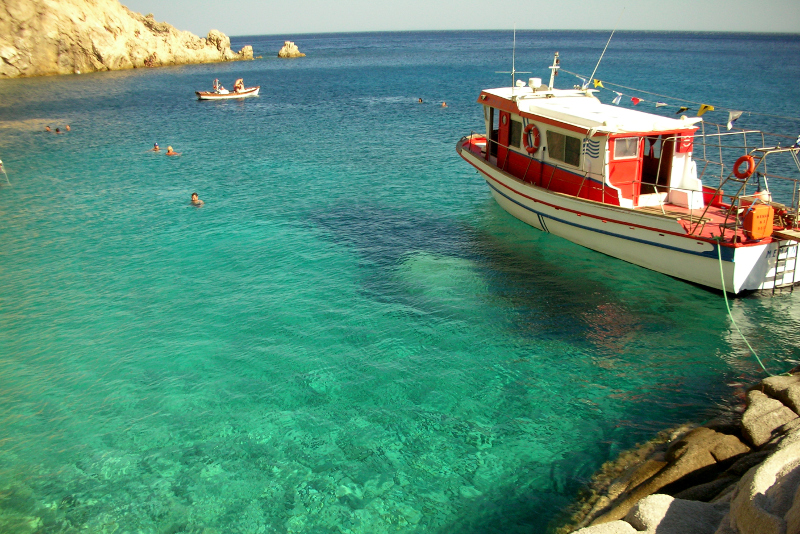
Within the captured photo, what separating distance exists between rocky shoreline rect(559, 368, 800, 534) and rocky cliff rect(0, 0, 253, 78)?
3253 inches

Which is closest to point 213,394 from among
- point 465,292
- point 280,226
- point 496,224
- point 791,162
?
point 465,292

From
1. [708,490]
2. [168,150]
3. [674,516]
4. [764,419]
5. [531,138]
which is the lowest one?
[708,490]

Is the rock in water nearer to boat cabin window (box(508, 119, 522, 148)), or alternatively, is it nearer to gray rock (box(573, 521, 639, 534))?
boat cabin window (box(508, 119, 522, 148))

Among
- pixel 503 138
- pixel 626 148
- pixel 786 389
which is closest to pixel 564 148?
pixel 626 148

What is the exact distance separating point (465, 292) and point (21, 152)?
29739 millimetres

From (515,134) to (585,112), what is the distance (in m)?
2.58

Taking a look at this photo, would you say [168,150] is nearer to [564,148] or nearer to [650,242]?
[564,148]

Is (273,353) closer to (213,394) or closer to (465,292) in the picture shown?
(213,394)

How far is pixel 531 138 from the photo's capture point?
1728cm

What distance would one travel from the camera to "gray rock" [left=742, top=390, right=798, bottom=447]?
7727mm

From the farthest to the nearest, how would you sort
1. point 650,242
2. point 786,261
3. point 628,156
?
point 628,156 → point 650,242 → point 786,261

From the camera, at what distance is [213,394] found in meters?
10.9

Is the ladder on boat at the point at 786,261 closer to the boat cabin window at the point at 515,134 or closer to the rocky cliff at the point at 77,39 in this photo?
the boat cabin window at the point at 515,134

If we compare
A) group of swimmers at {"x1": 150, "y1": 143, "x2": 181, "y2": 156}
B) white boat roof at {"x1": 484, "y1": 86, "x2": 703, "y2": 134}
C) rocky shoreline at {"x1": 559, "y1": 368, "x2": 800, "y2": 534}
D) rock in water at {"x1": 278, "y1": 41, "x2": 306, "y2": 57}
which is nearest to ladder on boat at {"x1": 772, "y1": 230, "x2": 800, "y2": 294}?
white boat roof at {"x1": 484, "y1": 86, "x2": 703, "y2": 134}
